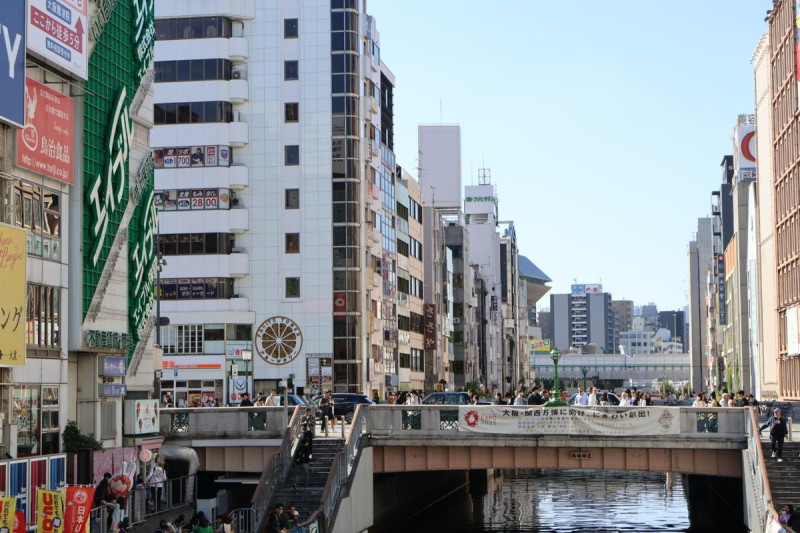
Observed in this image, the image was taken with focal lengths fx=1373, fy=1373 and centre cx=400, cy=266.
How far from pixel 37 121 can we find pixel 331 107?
204 ft

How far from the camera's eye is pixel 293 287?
102 meters

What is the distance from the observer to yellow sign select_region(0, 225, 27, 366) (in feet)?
123

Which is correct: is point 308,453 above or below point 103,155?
below

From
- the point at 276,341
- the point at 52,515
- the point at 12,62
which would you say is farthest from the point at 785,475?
the point at 276,341

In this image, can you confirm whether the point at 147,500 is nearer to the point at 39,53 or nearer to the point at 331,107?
the point at 39,53

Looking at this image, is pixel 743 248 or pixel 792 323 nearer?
pixel 792 323

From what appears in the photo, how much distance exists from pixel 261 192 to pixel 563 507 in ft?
125

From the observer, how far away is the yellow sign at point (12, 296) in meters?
37.4

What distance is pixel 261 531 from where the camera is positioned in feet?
139

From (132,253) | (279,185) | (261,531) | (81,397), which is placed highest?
(279,185)

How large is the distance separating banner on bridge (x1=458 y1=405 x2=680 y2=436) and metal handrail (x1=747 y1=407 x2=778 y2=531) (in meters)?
4.38

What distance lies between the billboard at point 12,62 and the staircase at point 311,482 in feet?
51.5

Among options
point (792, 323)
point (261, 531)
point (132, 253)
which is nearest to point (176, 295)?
point (792, 323)

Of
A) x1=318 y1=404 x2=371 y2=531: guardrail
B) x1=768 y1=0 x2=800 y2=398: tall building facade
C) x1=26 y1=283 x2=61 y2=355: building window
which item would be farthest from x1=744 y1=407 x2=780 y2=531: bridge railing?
x1=768 y1=0 x2=800 y2=398: tall building facade
